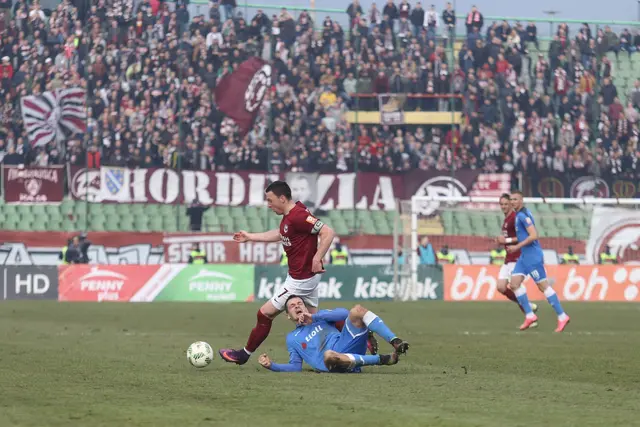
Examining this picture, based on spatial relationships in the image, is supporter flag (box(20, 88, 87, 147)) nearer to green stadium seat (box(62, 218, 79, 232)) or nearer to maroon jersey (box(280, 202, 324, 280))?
green stadium seat (box(62, 218, 79, 232))

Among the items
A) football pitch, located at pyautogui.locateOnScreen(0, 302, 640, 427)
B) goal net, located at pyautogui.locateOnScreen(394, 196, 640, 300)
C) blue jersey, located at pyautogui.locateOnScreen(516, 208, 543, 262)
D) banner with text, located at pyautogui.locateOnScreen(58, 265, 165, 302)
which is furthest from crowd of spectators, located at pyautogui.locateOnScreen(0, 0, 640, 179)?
blue jersey, located at pyautogui.locateOnScreen(516, 208, 543, 262)

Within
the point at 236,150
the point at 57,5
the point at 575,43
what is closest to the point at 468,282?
the point at 236,150

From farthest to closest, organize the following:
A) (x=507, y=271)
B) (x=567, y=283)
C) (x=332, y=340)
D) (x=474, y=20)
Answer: (x=474, y=20), (x=567, y=283), (x=507, y=271), (x=332, y=340)

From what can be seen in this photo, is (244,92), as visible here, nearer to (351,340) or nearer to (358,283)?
(358,283)

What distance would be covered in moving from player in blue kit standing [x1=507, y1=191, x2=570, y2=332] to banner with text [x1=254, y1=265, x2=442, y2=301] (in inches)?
486

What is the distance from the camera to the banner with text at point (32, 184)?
Result: 34469mm

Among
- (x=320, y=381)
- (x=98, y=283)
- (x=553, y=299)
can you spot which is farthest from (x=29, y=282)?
(x=320, y=381)

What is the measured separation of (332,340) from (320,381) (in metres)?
0.80

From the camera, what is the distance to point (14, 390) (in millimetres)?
9328

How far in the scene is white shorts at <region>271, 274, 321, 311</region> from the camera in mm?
11656

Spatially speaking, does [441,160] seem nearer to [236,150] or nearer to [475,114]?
[475,114]

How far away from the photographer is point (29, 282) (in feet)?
102

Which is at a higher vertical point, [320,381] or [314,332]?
[314,332]

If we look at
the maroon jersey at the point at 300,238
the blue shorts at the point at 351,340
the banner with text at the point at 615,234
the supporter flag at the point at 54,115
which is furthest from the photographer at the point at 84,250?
the blue shorts at the point at 351,340
